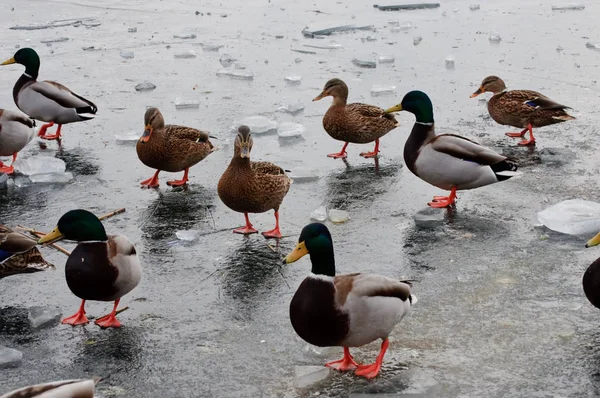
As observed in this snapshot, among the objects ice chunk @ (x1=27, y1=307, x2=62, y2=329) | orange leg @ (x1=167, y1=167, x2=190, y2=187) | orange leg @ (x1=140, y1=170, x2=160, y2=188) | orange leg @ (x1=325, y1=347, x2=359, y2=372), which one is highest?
ice chunk @ (x1=27, y1=307, x2=62, y2=329)

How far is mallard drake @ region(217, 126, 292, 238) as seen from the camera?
547 cm

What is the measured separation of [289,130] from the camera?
24.7 ft

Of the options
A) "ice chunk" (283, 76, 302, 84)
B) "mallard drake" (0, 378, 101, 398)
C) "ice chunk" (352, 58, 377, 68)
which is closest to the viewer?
"mallard drake" (0, 378, 101, 398)

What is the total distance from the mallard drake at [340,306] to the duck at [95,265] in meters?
0.93

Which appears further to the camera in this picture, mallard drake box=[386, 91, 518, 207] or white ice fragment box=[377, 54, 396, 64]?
white ice fragment box=[377, 54, 396, 64]

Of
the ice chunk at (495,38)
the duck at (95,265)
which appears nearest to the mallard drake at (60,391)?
the duck at (95,265)

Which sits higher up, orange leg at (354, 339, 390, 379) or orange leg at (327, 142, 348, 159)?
orange leg at (354, 339, 390, 379)

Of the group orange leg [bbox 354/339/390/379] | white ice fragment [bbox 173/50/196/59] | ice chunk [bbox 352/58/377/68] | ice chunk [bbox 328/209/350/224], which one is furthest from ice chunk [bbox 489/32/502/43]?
orange leg [bbox 354/339/390/379]

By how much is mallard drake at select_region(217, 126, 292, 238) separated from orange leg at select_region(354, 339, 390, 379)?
68.3 inches

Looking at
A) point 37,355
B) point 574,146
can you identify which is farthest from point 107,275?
point 574,146

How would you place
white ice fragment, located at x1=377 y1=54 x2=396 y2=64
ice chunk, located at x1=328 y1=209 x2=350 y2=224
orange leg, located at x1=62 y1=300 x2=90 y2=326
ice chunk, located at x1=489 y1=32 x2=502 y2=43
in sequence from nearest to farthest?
orange leg, located at x1=62 y1=300 x2=90 y2=326, ice chunk, located at x1=328 y1=209 x2=350 y2=224, white ice fragment, located at x1=377 y1=54 x2=396 y2=64, ice chunk, located at x1=489 y1=32 x2=502 y2=43

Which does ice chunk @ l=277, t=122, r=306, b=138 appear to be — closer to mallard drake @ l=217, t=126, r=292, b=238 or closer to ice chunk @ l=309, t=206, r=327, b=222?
ice chunk @ l=309, t=206, r=327, b=222

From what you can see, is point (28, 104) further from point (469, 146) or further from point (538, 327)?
point (538, 327)

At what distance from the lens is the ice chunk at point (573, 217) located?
535cm
